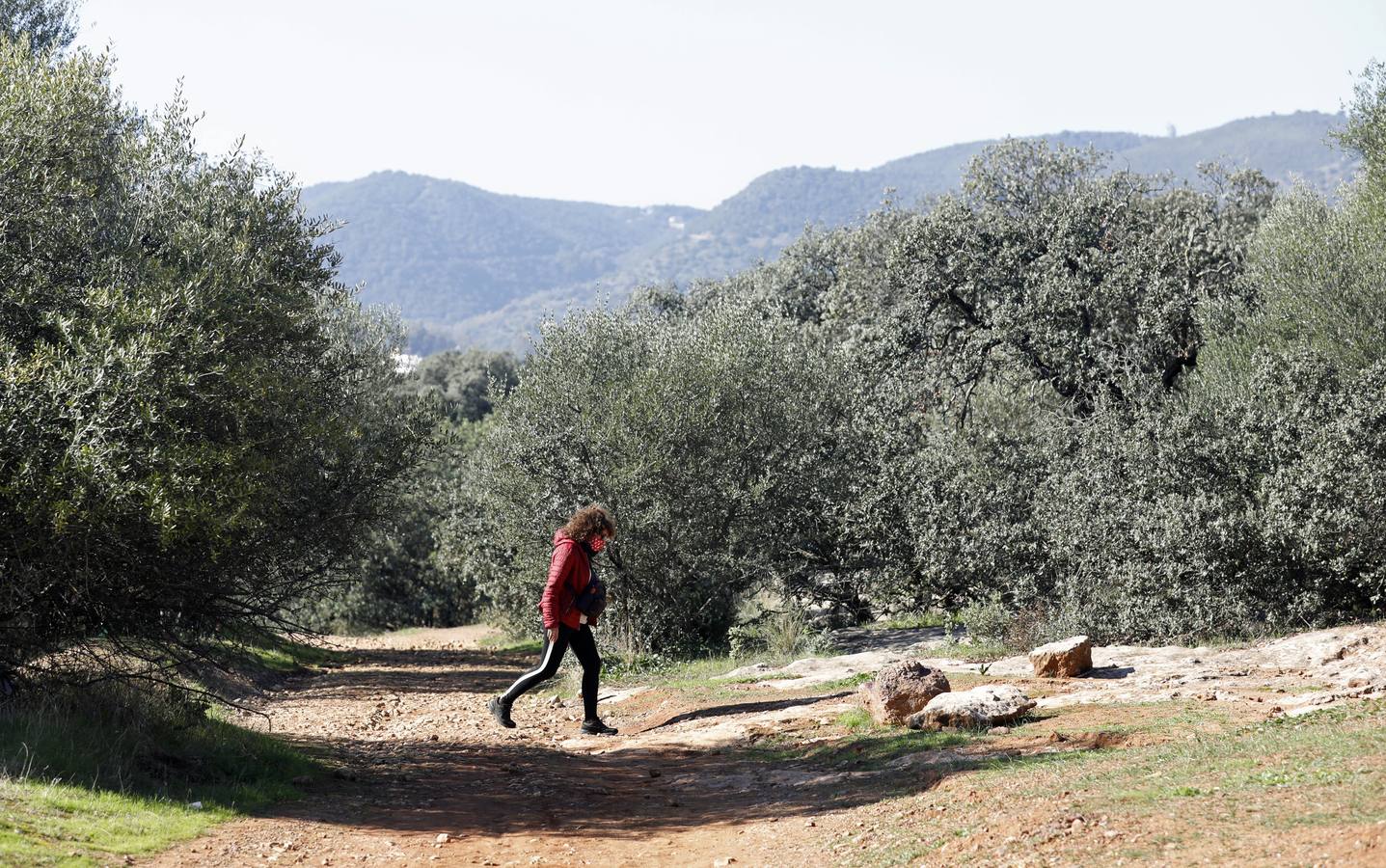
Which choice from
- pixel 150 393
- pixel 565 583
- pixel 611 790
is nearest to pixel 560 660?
pixel 565 583

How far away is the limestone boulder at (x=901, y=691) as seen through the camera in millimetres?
12391

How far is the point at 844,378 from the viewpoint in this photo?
25.3 metres

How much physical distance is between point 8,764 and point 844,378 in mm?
18962

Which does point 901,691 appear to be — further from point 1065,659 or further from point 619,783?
point 619,783

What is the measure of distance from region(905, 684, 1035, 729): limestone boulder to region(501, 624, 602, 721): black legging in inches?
139

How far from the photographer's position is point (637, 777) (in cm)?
1168

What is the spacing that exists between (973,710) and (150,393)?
8.19 meters

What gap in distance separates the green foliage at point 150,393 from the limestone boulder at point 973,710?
6884mm

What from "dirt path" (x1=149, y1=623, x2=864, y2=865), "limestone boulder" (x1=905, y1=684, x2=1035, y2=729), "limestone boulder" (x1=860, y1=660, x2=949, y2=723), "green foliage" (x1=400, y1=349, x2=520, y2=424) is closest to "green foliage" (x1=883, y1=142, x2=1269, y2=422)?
"limestone boulder" (x1=860, y1=660, x2=949, y2=723)

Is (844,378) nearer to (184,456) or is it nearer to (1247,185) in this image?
(184,456)

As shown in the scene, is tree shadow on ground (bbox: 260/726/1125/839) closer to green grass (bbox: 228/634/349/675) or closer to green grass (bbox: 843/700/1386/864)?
green grass (bbox: 843/700/1386/864)

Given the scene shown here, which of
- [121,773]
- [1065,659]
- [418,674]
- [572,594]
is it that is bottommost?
[418,674]

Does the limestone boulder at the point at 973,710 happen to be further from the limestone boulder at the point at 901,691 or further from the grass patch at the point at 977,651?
the grass patch at the point at 977,651

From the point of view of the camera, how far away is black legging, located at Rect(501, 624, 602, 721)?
495 inches
